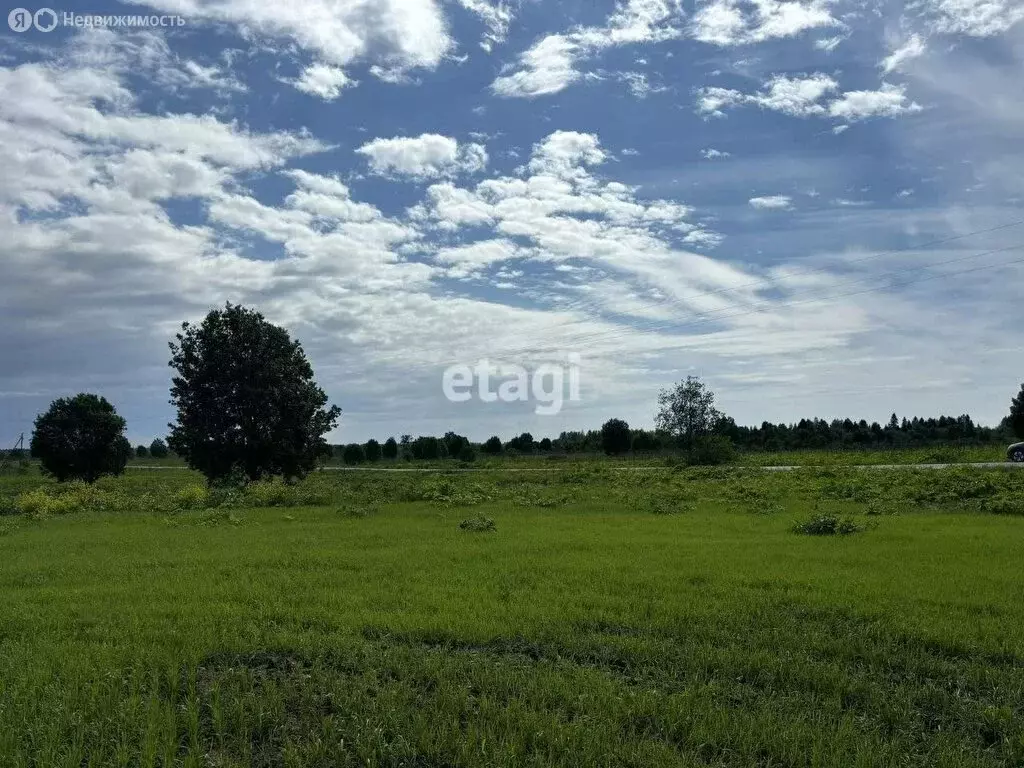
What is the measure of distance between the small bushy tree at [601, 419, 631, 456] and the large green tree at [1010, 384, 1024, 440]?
38053 millimetres

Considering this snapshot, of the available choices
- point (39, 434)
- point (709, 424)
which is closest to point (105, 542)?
point (39, 434)

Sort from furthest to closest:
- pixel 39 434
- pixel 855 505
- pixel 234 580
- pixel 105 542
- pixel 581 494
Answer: pixel 39 434, pixel 581 494, pixel 855 505, pixel 105 542, pixel 234 580

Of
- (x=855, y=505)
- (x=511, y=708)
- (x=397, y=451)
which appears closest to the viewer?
(x=511, y=708)

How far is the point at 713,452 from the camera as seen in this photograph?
56.3m

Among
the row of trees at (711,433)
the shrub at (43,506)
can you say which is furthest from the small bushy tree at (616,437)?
the shrub at (43,506)

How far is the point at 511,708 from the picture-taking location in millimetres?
6277

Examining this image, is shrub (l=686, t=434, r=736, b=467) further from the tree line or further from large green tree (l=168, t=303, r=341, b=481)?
large green tree (l=168, t=303, r=341, b=481)

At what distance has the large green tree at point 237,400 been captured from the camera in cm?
3497

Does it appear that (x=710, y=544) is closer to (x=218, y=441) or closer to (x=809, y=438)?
(x=218, y=441)

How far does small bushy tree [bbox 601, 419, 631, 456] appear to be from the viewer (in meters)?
86.7

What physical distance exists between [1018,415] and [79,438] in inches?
3003

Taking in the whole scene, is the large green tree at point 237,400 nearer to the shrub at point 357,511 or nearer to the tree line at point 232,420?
the tree line at point 232,420

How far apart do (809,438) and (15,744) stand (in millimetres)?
85014

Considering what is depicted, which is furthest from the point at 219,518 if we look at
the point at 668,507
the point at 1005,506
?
the point at 1005,506
